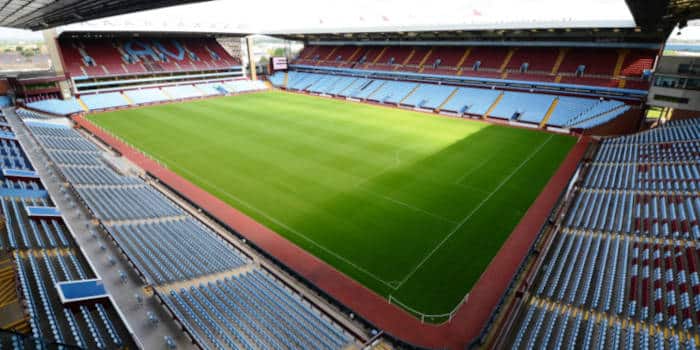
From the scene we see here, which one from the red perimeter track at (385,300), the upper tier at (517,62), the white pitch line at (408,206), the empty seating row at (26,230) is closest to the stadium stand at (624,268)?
the red perimeter track at (385,300)

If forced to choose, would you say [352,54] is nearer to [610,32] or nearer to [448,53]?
[448,53]

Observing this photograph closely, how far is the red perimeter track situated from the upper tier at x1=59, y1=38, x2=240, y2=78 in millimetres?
36972

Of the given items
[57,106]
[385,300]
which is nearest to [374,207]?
[385,300]

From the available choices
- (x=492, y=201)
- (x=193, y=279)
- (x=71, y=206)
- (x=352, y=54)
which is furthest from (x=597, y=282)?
(x=352, y=54)

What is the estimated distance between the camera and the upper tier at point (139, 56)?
4650 centimetres

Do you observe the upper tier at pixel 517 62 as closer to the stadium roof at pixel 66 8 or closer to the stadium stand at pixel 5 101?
the stadium roof at pixel 66 8

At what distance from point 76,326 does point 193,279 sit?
395 centimetres

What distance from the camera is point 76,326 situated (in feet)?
29.2

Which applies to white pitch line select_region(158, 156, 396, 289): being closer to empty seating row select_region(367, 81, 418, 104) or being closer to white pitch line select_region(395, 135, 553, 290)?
white pitch line select_region(395, 135, 553, 290)

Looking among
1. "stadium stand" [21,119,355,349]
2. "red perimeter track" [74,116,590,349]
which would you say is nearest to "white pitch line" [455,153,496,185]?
"red perimeter track" [74,116,590,349]

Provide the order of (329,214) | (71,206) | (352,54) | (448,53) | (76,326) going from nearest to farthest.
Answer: (76,326), (71,206), (329,214), (448,53), (352,54)

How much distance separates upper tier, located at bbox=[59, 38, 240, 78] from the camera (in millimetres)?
46500

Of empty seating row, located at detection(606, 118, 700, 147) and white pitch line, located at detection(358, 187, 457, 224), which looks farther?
empty seating row, located at detection(606, 118, 700, 147)

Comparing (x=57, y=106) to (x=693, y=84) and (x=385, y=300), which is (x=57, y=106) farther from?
(x=693, y=84)
